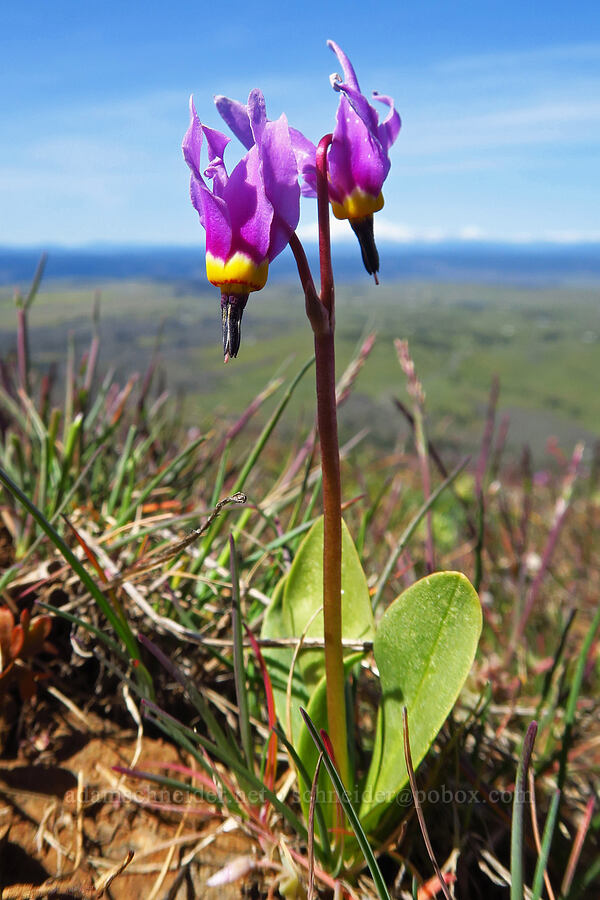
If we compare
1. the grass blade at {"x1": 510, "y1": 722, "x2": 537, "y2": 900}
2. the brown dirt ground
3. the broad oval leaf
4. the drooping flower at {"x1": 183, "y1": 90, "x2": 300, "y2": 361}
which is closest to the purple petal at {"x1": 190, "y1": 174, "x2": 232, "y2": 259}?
the drooping flower at {"x1": 183, "y1": 90, "x2": 300, "y2": 361}

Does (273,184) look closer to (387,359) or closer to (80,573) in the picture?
(80,573)

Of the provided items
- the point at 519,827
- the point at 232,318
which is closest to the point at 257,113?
the point at 232,318

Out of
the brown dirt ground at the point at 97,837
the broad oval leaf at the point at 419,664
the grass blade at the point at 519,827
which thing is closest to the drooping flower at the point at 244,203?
the broad oval leaf at the point at 419,664

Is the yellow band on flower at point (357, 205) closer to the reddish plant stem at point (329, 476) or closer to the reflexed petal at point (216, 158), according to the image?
Answer: the reddish plant stem at point (329, 476)

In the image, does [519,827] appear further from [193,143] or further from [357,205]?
[193,143]

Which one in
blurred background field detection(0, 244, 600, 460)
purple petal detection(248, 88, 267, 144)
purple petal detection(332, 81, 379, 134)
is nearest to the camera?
purple petal detection(248, 88, 267, 144)

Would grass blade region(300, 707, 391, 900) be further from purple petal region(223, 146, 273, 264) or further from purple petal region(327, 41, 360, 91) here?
purple petal region(327, 41, 360, 91)

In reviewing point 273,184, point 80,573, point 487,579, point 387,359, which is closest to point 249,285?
point 273,184
